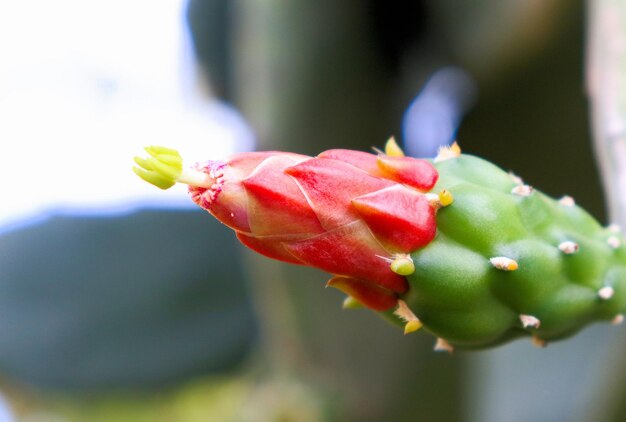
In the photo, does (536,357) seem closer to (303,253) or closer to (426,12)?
(426,12)

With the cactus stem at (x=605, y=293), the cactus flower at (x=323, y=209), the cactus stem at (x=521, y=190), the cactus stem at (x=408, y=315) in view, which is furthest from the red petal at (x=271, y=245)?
the cactus stem at (x=605, y=293)

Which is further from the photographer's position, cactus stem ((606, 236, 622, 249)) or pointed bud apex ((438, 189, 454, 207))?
cactus stem ((606, 236, 622, 249))

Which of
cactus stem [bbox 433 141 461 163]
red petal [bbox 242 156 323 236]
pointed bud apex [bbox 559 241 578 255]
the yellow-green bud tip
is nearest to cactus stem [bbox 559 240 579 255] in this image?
pointed bud apex [bbox 559 241 578 255]

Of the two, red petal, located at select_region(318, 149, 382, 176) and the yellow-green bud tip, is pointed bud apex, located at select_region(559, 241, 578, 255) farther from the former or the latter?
the yellow-green bud tip

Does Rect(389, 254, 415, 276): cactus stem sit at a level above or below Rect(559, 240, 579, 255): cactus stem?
above

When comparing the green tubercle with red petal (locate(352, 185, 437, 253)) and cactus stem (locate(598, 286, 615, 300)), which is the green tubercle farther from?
cactus stem (locate(598, 286, 615, 300))

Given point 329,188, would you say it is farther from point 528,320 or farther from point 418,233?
point 528,320

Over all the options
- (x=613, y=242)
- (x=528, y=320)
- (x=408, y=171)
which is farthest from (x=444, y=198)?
(x=613, y=242)
